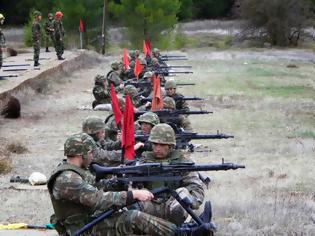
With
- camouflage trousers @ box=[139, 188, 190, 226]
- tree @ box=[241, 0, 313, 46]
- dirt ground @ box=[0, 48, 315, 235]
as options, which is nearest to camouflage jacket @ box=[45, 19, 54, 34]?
dirt ground @ box=[0, 48, 315, 235]

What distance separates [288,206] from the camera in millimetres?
8133

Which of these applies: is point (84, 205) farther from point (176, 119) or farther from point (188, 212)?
point (176, 119)

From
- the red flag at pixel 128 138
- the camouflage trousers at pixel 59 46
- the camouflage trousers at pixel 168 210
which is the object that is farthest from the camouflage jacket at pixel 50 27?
the camouflage trousers at pixel 168 210

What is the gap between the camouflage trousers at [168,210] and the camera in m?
7.04

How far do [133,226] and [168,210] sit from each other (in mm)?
659

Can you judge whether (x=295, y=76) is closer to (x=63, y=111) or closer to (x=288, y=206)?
(x=63, y=111)

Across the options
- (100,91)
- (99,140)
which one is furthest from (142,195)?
(100,91)

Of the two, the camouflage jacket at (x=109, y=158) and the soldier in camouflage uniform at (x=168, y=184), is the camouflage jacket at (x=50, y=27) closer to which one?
the camouflage jacket at (x=109, y=158)

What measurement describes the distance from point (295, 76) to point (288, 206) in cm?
1994

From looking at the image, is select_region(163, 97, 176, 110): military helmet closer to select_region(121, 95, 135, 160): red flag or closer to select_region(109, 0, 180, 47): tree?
select_region(121, 95, 135, 160): red flag

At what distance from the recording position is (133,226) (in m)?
6.59

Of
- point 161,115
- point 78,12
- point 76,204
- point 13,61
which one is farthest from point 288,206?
point 78,12

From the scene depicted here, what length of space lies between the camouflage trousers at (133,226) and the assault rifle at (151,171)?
1.15 ft

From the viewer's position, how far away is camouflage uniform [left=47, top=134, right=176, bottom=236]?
6188mm
